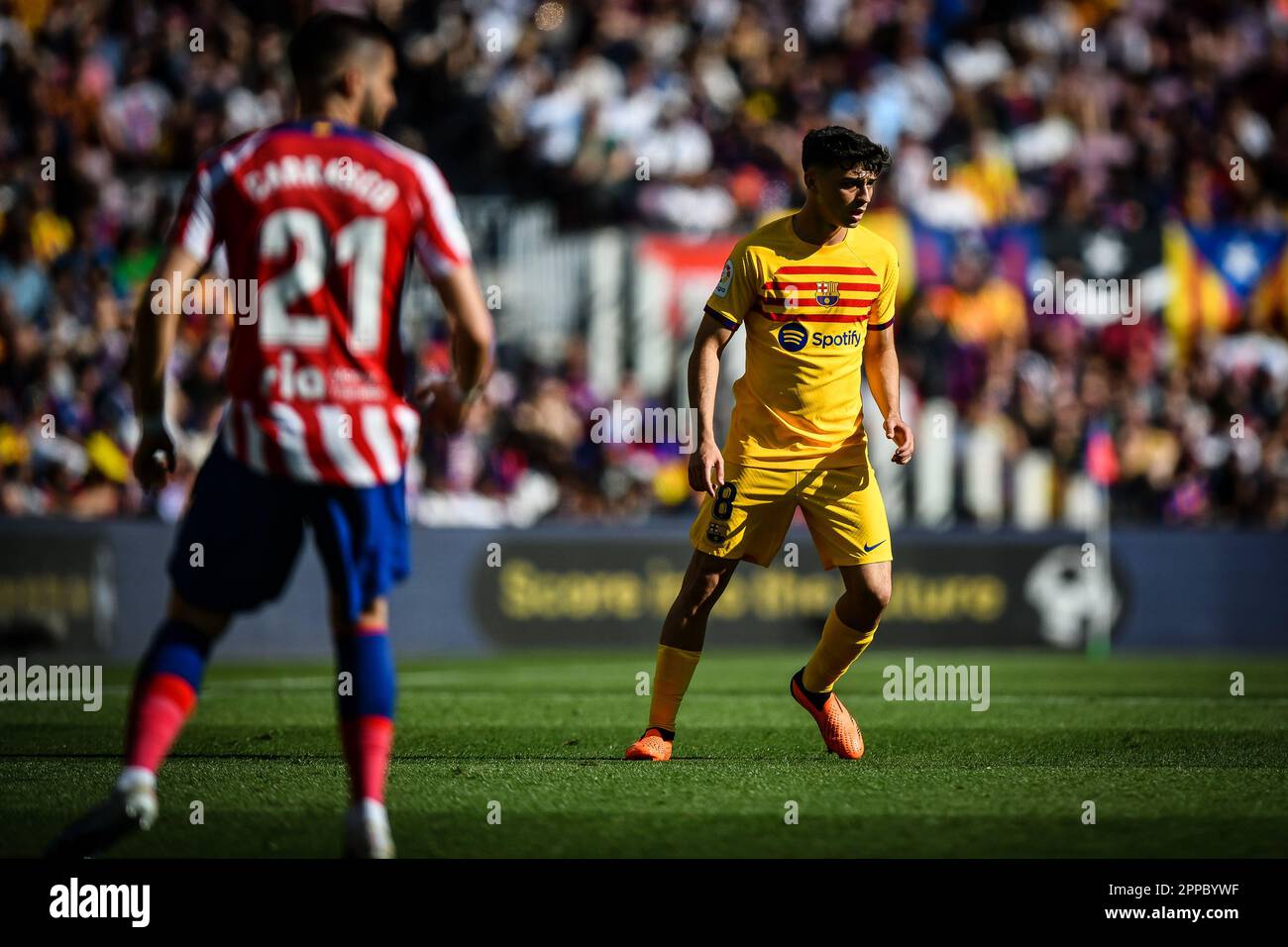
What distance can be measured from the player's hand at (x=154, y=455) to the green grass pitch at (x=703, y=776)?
1054mm

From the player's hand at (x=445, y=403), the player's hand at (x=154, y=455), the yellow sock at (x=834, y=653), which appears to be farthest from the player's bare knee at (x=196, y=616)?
the yellow sock at (x=834, y=653)

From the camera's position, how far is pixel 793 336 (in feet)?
22.8

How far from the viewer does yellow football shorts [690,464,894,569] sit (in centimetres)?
691

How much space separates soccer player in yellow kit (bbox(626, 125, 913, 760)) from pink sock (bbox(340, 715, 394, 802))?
235 centimetres

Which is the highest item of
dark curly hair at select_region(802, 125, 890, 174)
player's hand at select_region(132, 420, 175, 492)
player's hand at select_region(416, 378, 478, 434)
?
dark curly hair at select_region(802, 125, 890, 174)

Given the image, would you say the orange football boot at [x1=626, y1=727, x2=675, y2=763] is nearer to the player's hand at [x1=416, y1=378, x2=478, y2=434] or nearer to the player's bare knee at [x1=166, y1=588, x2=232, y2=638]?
the player's hand at [x1=416, y1=378, x2=478, y2=434]

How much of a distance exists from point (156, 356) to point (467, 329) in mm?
820

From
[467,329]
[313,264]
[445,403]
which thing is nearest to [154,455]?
[313,264]

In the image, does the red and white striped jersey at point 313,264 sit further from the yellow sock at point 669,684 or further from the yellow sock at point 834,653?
the yellow sock at point 834,653

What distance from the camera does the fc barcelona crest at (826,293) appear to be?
22.6 feet

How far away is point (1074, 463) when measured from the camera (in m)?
16.8

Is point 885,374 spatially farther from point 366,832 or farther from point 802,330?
point 366,832

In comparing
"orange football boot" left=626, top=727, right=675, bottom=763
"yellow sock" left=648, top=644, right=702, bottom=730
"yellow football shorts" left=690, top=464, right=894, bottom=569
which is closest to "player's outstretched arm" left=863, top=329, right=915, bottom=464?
"yellow football shorts" left=690, top=464, right=894, bottom=569
